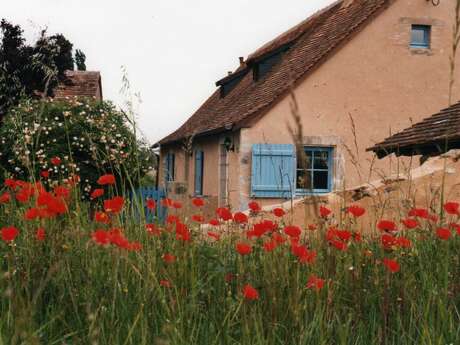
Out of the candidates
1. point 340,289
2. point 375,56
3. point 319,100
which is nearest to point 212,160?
point 319,100

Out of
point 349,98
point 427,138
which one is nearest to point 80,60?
point 349,98

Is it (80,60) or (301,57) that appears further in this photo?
(80,60)

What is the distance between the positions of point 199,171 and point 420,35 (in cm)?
683

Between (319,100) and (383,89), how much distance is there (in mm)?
1363

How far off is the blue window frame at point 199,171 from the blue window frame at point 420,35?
631 cm

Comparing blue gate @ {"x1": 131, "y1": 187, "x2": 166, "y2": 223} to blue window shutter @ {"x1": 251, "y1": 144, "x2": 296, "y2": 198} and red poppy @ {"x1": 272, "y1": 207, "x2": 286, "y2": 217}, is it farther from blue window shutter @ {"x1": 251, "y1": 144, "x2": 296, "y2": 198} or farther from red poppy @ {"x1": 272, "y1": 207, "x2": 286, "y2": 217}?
blue window shutter @ {"x1": 251, "y1": 144, "x2": 296, "y2": 198}

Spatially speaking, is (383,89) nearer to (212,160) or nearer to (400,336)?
(212,160)

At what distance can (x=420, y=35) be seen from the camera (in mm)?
13883

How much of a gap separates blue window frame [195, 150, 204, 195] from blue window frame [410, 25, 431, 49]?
6305 millimetres

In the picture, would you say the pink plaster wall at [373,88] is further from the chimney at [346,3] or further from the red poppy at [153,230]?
the red poppy at [153,230]

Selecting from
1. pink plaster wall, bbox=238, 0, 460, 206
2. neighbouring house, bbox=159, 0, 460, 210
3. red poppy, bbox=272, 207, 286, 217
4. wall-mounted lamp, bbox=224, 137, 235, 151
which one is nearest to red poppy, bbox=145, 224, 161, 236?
red poppy, bbox=272, 207, 286, 217

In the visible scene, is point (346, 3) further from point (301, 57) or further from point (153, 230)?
point (153, 230)

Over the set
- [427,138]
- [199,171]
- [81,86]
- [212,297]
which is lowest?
[212,297]

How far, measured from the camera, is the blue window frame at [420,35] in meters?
13.8
